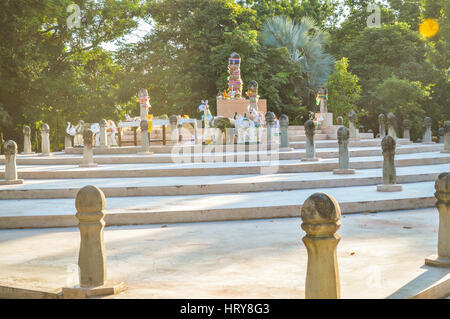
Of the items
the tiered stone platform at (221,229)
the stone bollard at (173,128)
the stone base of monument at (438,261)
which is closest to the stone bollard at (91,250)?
the tiered stone platform at (221,229)

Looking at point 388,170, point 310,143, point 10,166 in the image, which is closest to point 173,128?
point 310,143

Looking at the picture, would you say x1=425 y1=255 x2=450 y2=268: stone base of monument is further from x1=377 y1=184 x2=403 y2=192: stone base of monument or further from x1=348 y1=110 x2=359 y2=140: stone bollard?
x1=348 y1=110 x2=359 y2=140: stone bollard

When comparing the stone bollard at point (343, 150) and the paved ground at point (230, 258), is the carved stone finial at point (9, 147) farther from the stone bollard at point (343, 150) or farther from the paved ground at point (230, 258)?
the stone bollard at point (343, 150)

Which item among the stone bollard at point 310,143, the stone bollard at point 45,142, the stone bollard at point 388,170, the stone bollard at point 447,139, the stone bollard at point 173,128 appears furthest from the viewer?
the stone bollard at point 45,142

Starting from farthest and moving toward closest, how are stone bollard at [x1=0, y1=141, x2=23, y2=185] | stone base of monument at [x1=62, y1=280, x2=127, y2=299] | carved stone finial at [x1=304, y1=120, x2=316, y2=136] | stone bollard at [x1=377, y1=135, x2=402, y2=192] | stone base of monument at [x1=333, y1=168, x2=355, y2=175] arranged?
carved stone finial at [x1=304, y1=120, x2=316, y2=136], stone base of monument at [x1=333, y1=168, x2=355, y2=175], stone bollard at [x1=0, y1=141, x2=23, y2=185], stone bollard at [x1=377, y1=135, x2=402, y2=192], stone base of monument at [x1=62, y1=280, x2=127, y2=299]

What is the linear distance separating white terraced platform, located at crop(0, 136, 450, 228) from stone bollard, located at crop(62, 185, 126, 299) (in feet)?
12.0

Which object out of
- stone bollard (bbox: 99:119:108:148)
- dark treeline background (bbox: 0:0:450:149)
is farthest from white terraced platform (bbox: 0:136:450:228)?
dark treeline background (bbox: 0:0:450:149)

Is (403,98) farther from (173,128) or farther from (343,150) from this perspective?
(343,150)

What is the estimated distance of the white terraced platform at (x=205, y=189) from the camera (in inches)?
310

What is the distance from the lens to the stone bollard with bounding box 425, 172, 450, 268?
4.77 metres

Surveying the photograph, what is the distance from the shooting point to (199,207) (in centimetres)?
816

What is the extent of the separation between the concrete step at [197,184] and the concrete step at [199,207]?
309mm

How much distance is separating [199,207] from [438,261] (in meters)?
4.20
